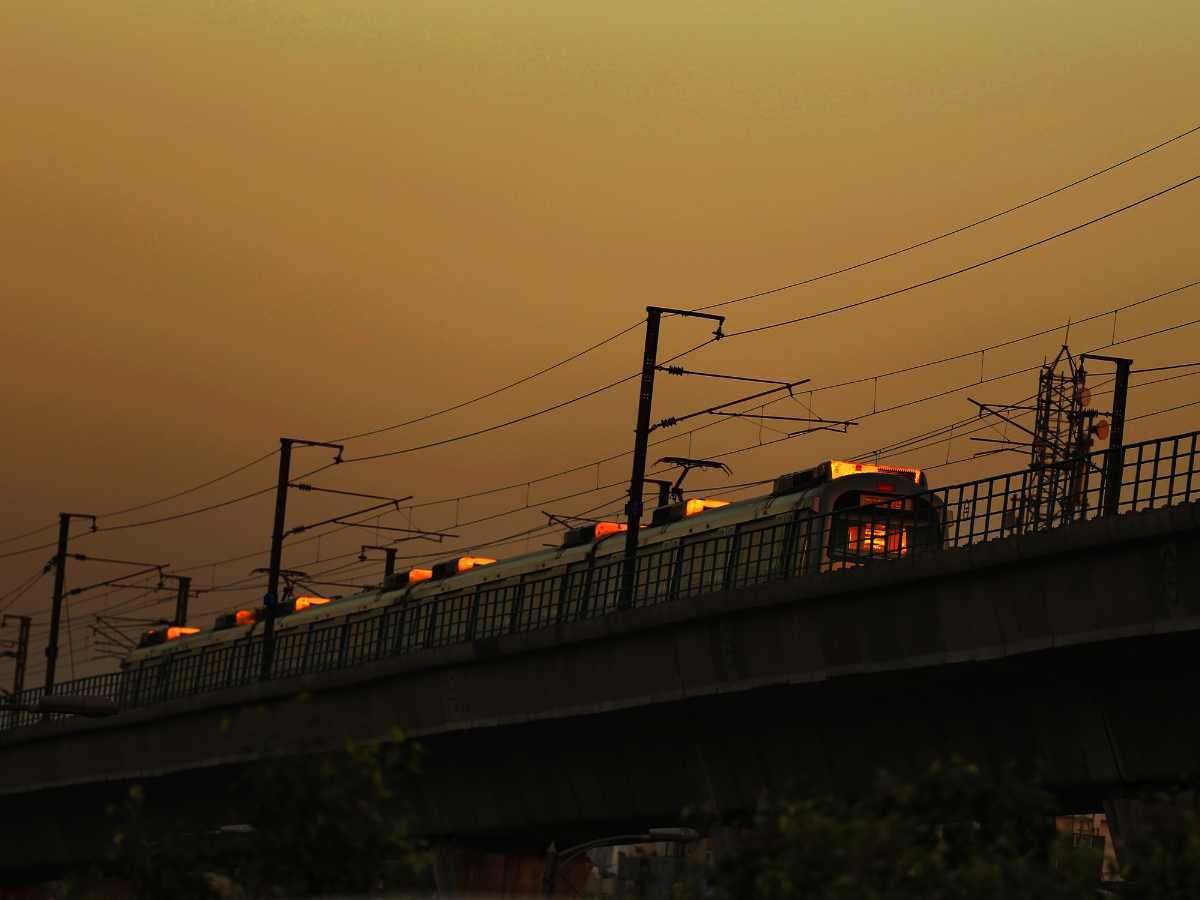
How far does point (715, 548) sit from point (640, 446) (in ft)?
15.5

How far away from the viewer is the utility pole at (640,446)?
36.7 m

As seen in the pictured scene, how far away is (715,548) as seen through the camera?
1390 inches

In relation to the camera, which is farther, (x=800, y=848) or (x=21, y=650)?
(x=21, y=650)

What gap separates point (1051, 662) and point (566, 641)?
10524 millimetres

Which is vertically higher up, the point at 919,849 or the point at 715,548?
the point at 715,548

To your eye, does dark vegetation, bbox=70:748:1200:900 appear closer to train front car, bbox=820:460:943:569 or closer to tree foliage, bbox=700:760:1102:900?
tree foliage, bbox=700:760:1102:900

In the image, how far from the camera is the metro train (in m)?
34.5

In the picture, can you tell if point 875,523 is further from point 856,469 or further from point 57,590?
point 57,590

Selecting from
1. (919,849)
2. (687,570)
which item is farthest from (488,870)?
(919,849)

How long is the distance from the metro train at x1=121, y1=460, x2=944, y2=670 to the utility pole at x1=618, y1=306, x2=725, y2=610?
1.09ft

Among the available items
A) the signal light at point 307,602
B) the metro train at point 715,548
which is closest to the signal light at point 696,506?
the metro train at point 715,548

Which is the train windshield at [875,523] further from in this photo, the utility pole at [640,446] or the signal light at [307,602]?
the signal light at [307,602]

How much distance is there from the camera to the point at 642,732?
112 ft

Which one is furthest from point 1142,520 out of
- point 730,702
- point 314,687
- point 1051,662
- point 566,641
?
point 314,687
